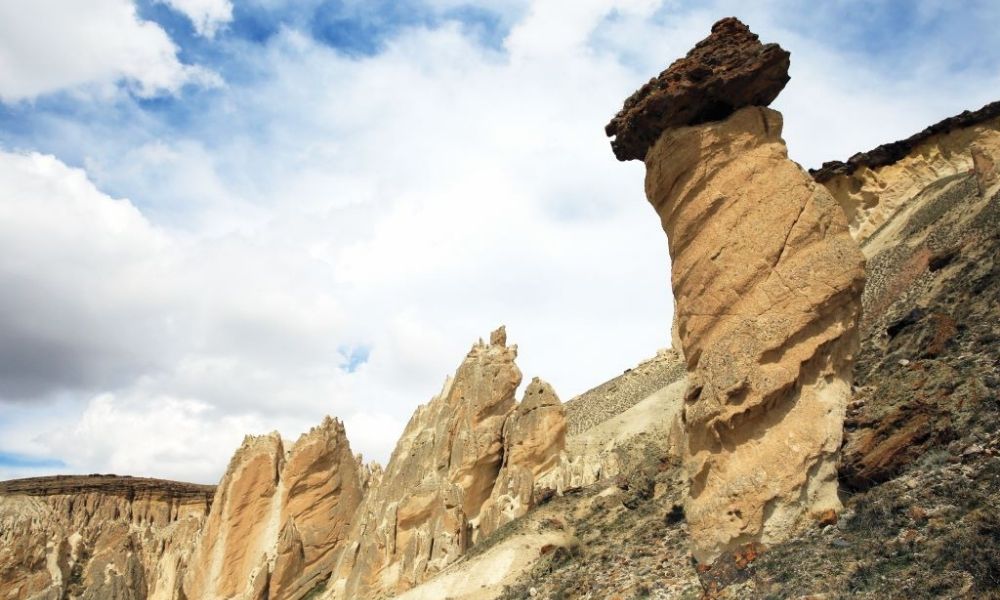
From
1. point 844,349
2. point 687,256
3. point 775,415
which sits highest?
point 687,256

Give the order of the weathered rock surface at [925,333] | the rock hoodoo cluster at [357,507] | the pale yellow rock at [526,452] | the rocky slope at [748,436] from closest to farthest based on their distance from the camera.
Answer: the rocky slope at [748,436], the weathered rock surface at [925,333], the pale yellow rock at [526,452], the rock hoodoo cluster at [357,507]

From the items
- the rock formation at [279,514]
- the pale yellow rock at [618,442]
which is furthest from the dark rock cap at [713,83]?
the rock formation at [279,514]

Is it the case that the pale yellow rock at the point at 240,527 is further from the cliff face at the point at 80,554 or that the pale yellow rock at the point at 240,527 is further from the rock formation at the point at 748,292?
the rock formation at the point at 748,292

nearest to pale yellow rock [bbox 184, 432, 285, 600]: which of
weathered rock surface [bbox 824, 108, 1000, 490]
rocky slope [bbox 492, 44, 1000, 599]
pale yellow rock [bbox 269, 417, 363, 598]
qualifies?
pale yellow rock [bbox 269, 417, 363, 598]

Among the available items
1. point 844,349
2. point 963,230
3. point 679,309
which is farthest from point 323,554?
point 963,230

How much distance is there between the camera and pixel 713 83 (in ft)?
46.2

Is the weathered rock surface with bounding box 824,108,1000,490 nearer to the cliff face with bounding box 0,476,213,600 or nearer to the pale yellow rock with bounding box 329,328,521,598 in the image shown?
the pale yellow rock with bounding box 329,328,521,598

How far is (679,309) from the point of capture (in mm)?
14656

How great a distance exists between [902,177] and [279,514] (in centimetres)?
4213

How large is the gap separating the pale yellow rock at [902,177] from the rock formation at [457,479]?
27.9 m

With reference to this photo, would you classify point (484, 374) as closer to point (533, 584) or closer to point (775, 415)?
point (533, 584)

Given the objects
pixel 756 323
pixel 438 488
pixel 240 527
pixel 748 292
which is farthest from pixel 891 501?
pixel 240 527

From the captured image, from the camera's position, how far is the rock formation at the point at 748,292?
38.2 ft

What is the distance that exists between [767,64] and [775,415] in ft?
22.9
